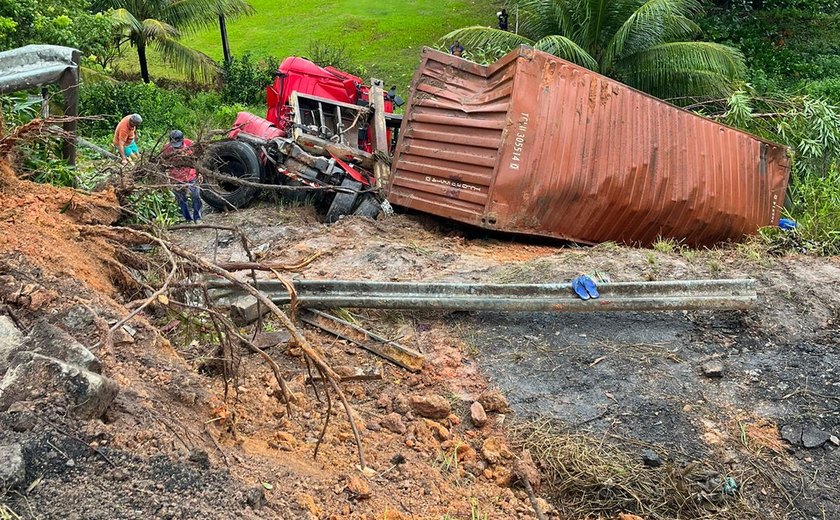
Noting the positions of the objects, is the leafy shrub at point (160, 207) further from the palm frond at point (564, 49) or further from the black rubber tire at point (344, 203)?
the palm frond at point (564, 49)

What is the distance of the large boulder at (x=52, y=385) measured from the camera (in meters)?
2.56

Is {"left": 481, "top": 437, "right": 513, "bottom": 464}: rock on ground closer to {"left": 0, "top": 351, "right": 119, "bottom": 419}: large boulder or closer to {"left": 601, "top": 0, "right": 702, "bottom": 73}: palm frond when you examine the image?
{"left": 0, "top": 351, "right": 119, "bottom": 419}: large boulder

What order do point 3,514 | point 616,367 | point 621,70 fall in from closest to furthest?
point 3,514 → point 616,367 → point 621,70

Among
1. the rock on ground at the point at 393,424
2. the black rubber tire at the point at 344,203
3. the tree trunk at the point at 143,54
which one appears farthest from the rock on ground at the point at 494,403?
the tree trunk at the point at 143,54

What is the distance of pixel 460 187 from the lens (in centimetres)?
795

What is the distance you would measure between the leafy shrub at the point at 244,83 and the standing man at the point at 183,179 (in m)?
11.1

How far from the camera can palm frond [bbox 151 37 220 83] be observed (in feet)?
57.3

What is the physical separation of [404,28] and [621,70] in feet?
42.5

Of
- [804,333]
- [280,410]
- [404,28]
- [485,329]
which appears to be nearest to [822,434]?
[804,333]

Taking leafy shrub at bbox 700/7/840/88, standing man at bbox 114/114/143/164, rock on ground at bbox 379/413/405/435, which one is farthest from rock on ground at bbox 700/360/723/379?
leafy shrub at bbox 700/7/840/88

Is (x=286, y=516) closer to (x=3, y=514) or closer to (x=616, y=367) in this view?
(x=3, y=514)

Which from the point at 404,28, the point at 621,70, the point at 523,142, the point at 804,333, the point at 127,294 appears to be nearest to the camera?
the point at 127,294

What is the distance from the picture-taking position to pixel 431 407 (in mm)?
4391

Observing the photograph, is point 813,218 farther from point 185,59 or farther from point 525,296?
point 185,59
